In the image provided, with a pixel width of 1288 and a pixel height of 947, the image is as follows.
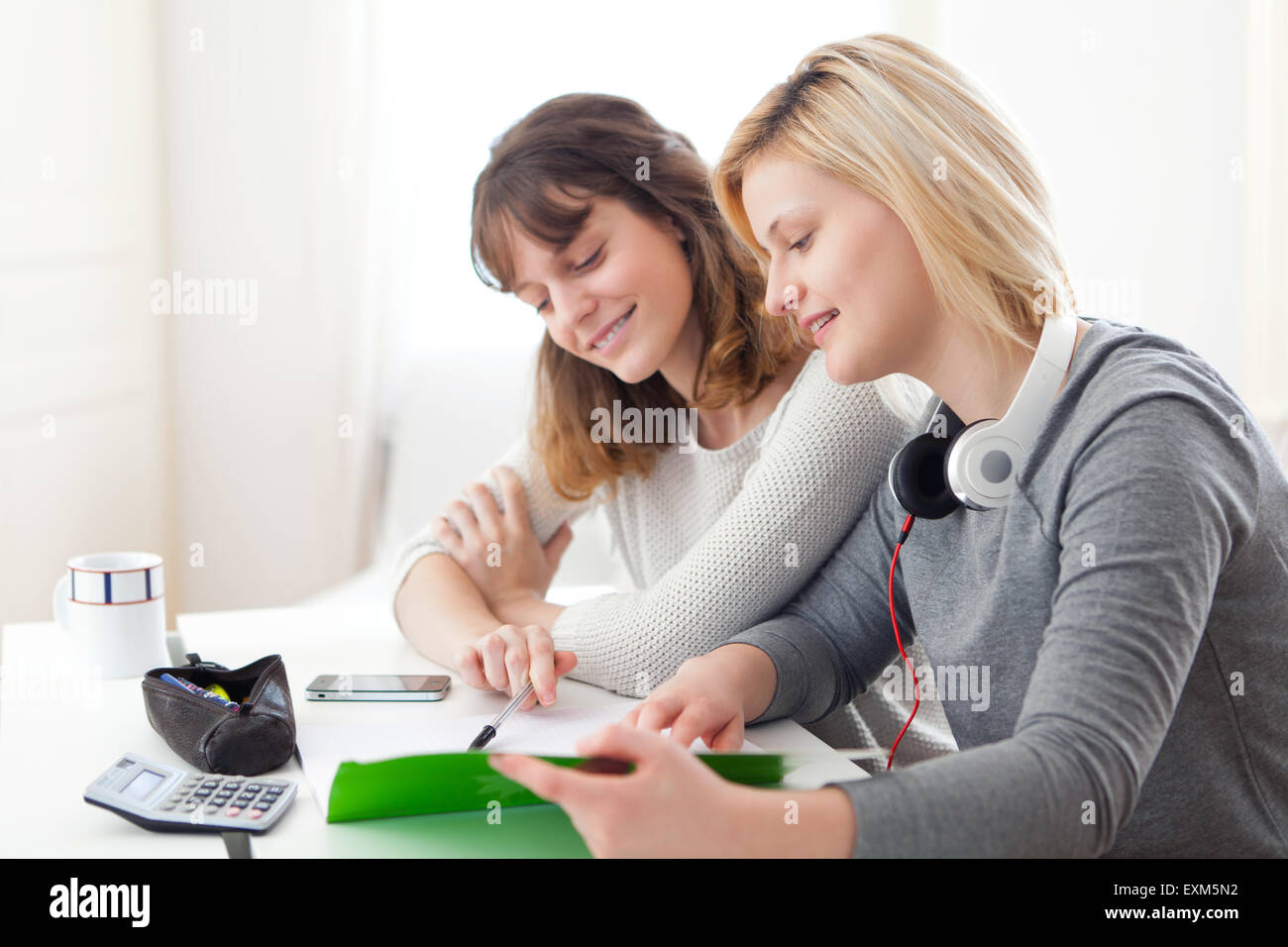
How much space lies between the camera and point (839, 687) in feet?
3.31

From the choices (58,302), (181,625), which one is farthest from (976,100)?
(58,302)

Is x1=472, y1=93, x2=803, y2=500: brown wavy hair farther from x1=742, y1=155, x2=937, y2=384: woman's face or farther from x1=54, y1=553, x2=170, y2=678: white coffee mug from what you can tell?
x1=54, y1=553, x2=170, y2=678: white coffee mug

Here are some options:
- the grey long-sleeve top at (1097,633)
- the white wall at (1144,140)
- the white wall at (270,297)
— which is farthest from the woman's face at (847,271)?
the white wall at (270,297)

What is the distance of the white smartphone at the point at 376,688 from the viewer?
0.98 meters

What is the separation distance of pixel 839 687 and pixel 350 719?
44cm

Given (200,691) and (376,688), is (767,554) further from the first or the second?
(200,691)

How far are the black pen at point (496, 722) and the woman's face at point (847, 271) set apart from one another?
39cm

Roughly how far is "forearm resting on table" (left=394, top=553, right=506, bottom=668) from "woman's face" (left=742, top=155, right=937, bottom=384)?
0.47m

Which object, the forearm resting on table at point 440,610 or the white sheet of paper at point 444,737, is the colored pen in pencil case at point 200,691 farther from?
A: the forearm resting on table at point 440,610

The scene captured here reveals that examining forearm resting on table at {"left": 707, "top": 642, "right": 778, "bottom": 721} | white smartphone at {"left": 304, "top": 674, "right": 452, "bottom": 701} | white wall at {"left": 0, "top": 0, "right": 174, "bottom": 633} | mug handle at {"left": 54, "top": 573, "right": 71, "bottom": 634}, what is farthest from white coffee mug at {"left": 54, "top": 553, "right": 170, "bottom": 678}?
white wall at {"left": 0, "top": 0, "right": 174, "bottom": 633}

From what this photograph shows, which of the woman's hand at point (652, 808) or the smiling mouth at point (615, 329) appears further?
the smiling mouth at point (615, 329)

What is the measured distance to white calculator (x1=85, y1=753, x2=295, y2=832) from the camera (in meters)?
0.69

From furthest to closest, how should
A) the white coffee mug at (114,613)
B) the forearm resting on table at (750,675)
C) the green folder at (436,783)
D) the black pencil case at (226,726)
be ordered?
the white coffee mug at (114,613) < the forearm resting on table at (750,675) < the black pencil case at (226,726) < the green folder at (436,783)

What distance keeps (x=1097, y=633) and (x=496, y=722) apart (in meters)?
0.49
